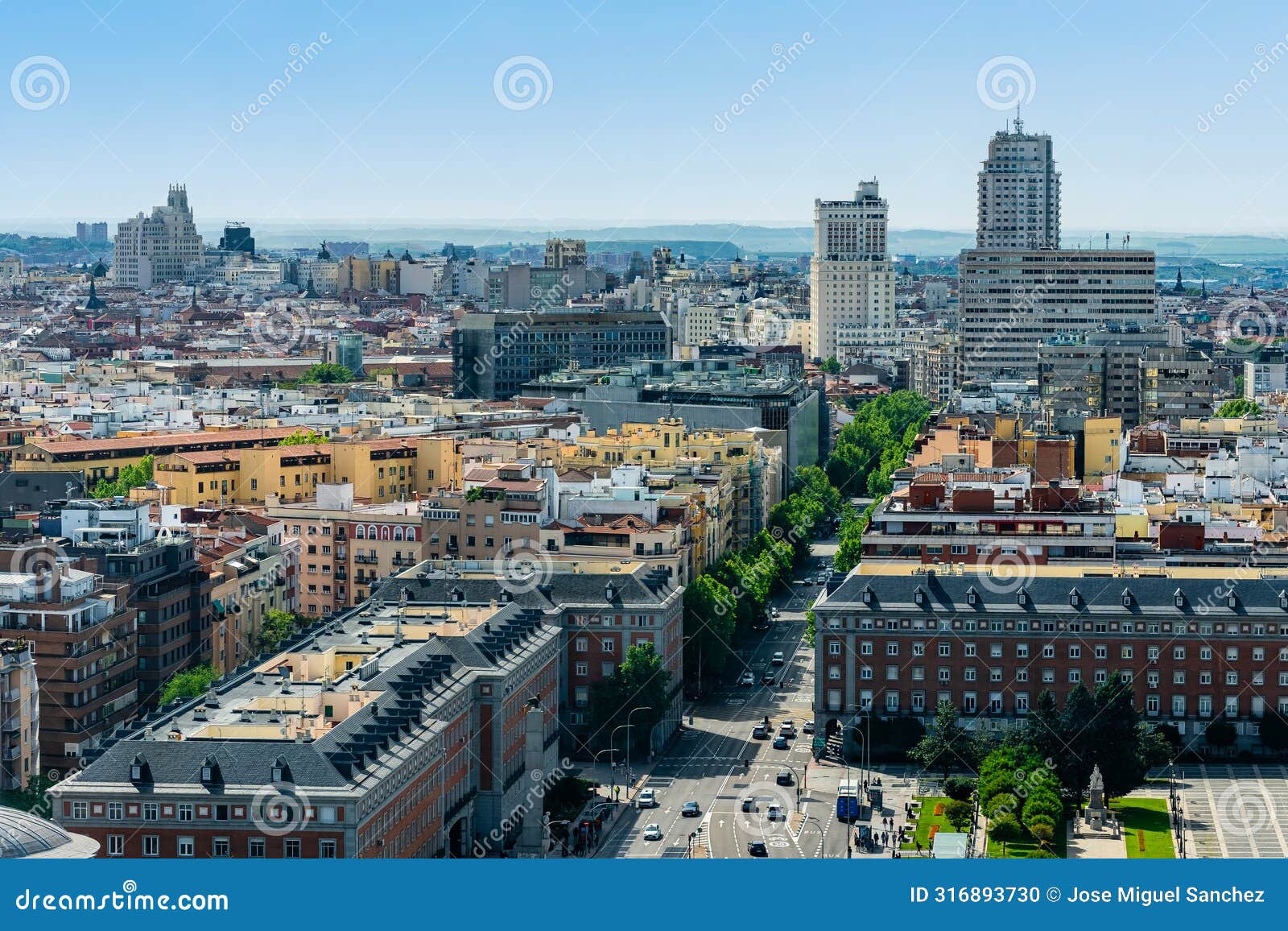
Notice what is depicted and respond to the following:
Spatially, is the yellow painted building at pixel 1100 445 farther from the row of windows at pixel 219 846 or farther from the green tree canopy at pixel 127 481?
the row of windows at pixel 219 846

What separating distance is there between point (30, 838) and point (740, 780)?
1843 centimetres

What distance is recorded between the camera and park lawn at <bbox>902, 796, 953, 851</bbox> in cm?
3115

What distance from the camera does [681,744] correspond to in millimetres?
38062

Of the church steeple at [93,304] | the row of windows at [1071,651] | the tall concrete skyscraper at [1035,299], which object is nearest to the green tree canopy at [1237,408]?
the tall concrete skyscraper at [1035,299]

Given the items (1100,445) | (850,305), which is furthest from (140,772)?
(850,305)

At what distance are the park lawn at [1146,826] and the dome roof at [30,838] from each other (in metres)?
15.7

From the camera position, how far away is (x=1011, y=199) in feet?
413

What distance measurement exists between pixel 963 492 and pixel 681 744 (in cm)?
753

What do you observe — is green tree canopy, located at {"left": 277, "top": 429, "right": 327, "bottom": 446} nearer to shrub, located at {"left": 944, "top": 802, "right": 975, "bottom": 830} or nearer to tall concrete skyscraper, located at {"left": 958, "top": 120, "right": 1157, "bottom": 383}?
shrub, located at {"left": 944, "top": 802, "right": 975, "bottom": 830}

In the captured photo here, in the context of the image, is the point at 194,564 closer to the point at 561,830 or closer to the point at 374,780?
the point at 561,830

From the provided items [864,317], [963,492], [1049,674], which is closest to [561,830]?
[1049,674]

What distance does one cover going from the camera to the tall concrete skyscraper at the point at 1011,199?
412 ft

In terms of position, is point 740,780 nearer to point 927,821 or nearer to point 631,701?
point 631,701

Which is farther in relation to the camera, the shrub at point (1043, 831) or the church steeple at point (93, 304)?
the church steeple at point (93, 304)
